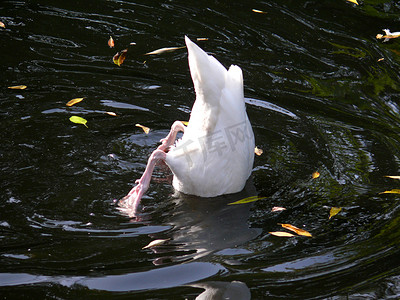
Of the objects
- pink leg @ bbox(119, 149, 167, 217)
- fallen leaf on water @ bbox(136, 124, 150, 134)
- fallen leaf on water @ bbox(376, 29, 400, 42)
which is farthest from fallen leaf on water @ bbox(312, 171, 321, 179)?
fallen leaf on water @ bbox(376, 29, 400, 42)

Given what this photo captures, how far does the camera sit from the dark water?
140 inches

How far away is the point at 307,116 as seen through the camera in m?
5.99

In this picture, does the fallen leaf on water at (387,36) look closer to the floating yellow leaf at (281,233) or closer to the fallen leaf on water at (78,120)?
the fallen leaf on water at (78,120)

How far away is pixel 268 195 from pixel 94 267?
176 centimetres

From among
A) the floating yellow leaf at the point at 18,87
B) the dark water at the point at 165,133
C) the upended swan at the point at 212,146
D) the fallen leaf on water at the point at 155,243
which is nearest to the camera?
the dark water at the point at 165,133

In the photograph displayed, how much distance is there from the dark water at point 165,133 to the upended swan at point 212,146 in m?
0.19

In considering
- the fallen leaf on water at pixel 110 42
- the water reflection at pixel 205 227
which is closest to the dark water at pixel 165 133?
the water reflection at pixel 205 227

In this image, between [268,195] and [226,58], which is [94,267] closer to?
[268,195]

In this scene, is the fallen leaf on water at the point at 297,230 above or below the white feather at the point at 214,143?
below

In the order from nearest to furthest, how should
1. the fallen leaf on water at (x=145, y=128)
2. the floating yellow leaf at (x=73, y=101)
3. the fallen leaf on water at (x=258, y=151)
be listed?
the fallen leaf on water at (x=258, y=151) → the fallen leaf on water at (x=145, y=128) → the floating yellow leaf at (x=73, y=101)

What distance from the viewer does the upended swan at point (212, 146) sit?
4.46m

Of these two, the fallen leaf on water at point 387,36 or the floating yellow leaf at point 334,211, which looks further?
the fallen leaf on water at point 387,36

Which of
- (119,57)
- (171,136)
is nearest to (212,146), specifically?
(171,136)

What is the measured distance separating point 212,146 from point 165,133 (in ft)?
3.60
